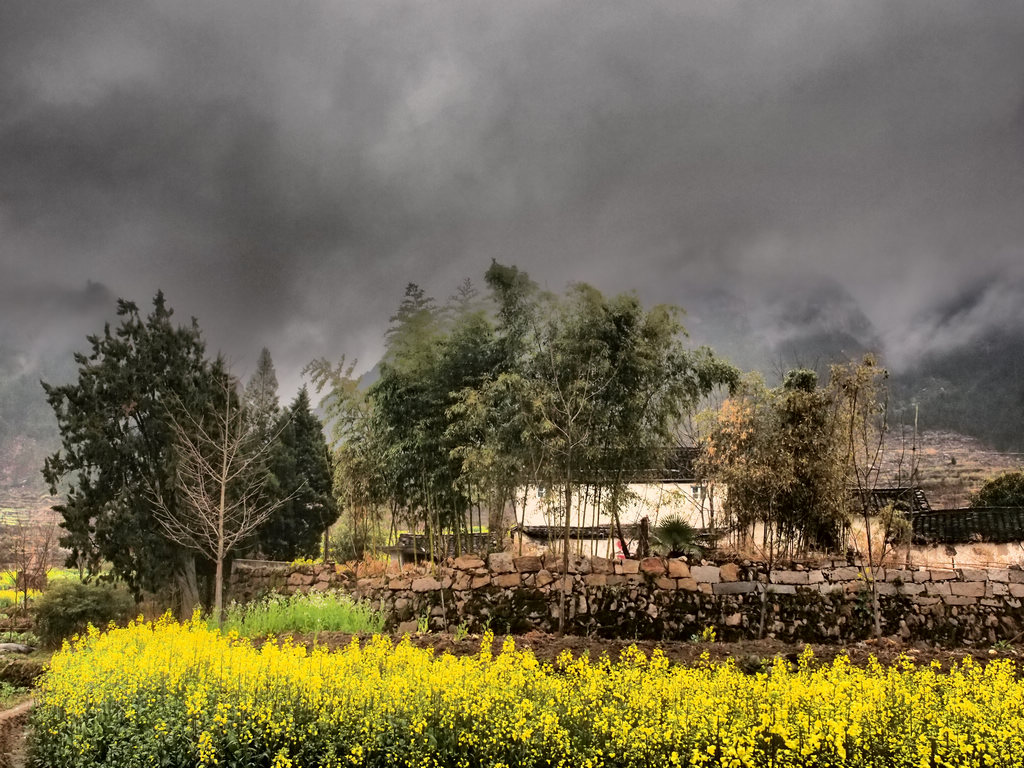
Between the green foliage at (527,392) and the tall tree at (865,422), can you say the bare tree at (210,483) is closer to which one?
the green foliage at (527,392)

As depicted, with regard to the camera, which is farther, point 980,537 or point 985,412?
point 985,412

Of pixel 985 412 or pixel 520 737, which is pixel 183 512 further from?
pixel 985 412

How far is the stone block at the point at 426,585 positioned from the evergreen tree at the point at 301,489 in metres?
11.4

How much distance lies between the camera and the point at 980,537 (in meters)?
21.0

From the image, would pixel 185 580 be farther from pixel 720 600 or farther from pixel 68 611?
pixel 720 600

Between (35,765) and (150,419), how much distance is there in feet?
36.3

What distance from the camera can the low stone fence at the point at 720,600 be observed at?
39.8 ft

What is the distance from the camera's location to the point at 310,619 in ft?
40.6

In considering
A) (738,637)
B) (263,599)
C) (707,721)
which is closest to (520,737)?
(707,721)

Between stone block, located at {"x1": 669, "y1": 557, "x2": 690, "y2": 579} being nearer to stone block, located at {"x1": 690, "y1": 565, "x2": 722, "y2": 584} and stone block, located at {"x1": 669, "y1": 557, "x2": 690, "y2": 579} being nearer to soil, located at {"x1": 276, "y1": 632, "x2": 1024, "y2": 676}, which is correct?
stone block, located at {"x1": 690, "y1": 565, "x2": 722, "y2": 584}

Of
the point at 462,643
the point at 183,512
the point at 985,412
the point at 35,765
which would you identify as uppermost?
the point at 985,412

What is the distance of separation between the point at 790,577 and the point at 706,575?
1.39 meters

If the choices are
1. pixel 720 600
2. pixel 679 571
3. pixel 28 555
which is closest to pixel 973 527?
pixel 720 600

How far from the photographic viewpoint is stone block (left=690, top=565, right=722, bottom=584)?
484 inches
